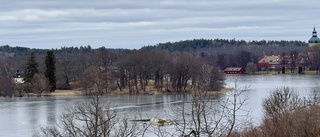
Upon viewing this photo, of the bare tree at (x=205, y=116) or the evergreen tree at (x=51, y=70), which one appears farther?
the evergreen tree at (x=51, y=70)

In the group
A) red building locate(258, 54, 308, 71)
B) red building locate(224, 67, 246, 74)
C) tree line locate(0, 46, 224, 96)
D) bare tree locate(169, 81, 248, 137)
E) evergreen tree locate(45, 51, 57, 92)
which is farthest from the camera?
red building locate(224, 67, 246, 74)

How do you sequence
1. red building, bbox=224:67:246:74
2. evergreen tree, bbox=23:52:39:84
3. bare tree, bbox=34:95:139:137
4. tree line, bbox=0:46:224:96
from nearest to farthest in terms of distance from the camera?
bare tree, bbox=34:95:139:137, tree line, bbox=0:46:224:96, evergreen tree, bbox=23:52:39:84, red building, bbox=224:67:246:74

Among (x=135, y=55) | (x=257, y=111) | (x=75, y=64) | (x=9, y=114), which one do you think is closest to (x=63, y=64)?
(x=75, y=64)

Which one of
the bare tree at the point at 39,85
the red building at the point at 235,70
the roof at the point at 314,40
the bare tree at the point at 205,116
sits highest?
the roof at the point at 314,40

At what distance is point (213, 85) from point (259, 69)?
215 ft

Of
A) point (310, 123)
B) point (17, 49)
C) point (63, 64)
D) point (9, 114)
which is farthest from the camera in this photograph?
point (17, 49)

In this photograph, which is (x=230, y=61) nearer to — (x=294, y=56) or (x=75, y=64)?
(x=294, y=56)

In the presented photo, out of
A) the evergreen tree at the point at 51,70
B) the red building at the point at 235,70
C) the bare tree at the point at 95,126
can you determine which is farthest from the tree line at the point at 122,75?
the red building at the point at 235,70

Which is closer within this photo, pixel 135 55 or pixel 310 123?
pixel 310 123

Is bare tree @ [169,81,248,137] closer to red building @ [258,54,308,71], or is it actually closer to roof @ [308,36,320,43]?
red building @ [258,54,308,71]

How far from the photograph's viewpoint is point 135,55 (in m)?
73.6

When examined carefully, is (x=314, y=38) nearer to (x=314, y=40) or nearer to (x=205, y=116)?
(x=314, y=40)

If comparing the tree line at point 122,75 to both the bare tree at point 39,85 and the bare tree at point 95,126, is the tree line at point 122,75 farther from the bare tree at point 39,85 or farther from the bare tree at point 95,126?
the bare tree at point 95,126

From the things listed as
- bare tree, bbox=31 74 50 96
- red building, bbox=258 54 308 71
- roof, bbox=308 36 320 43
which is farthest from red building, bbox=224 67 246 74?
bare tree, bbox=31 74 50 96
